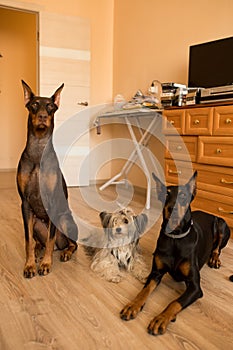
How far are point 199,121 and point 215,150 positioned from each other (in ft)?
0.93

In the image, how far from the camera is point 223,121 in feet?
7.98

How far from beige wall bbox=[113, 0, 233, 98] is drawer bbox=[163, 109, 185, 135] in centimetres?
80

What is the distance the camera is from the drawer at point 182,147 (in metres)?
2.72

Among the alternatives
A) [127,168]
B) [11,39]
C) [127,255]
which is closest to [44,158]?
[127,255]

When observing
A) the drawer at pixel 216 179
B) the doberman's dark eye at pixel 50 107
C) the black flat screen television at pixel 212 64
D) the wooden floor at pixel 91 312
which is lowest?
the wooden floor at pixel 91 312

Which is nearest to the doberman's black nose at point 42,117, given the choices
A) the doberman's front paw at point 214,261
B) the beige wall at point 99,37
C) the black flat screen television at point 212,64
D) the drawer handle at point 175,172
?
the doberman's front paw at point 214,261

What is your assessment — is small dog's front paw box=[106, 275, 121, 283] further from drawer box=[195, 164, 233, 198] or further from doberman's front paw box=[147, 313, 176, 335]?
drawer box=[195, 164, 233, 198]

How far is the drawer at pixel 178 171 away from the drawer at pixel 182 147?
5cm

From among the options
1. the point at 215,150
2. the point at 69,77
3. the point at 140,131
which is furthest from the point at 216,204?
the point at 69,77

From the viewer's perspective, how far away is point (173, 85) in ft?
10.1

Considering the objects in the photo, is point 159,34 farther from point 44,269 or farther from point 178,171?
point 44,269

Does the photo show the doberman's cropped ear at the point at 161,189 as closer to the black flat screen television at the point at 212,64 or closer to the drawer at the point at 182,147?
the drawer at the point at 182,147

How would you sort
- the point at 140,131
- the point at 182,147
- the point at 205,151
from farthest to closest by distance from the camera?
the point at 140,131 → the point at 182,147 → the point at 205,151

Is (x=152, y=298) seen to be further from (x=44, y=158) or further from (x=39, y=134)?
(x=39, y=134)
